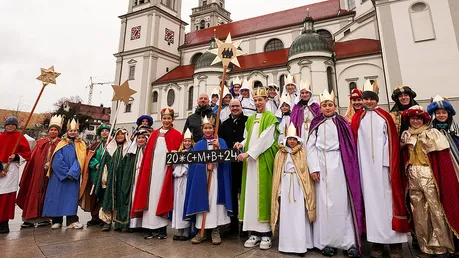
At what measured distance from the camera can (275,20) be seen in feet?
89.8

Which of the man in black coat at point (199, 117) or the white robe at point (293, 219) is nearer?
the white robe at point (293, 219)

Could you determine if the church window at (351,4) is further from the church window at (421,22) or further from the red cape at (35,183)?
the red cape at (35,183)

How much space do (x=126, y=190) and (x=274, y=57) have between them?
2136 cm

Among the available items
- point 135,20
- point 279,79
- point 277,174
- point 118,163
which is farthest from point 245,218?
point 135,20

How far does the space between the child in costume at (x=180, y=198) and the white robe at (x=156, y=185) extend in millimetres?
236

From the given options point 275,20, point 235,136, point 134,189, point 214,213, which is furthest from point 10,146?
point 275,20

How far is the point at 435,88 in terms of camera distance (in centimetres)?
1440

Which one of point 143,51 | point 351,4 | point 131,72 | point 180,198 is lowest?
point 180,198

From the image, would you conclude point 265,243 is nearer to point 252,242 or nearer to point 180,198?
point 252,242

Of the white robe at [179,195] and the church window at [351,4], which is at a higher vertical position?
the church window at [351,4]

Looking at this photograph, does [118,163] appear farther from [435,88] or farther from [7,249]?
[435,88]

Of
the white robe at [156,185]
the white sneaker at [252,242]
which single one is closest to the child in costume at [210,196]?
the white sneaker at [252,242]

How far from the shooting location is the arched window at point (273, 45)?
2527cm

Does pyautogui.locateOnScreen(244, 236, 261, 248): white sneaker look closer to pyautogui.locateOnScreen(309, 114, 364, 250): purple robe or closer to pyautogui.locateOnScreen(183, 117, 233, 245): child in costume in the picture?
pyautogui.locateOnScreen(183, 117, 233, 245): child in costume
